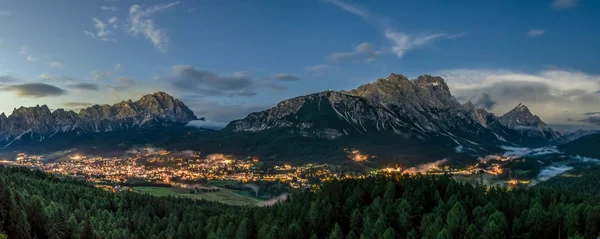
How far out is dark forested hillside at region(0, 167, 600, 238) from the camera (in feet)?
323

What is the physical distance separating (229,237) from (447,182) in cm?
8408

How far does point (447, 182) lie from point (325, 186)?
46.8 meters

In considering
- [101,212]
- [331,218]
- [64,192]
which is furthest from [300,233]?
[64,192]

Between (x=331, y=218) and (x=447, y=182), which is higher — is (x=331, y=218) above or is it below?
below

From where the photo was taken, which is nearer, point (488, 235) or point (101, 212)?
point (488, 235)

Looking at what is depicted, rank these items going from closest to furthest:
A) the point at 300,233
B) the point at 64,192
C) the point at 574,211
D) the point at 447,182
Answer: the point at 574,211 < the point at 300,233 < the point at 447,182 < the point at 64,192

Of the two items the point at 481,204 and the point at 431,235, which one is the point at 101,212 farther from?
the point at 481,204

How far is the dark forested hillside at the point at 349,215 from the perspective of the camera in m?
98.5

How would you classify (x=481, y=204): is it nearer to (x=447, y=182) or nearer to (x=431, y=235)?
(x=447, y=182)

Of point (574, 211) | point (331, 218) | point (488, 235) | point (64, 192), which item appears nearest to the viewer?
point (488, 235)

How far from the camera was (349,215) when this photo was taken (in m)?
130

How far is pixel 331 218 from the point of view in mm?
127875

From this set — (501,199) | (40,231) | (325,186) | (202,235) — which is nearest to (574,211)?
(501,199)

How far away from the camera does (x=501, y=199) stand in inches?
5143
